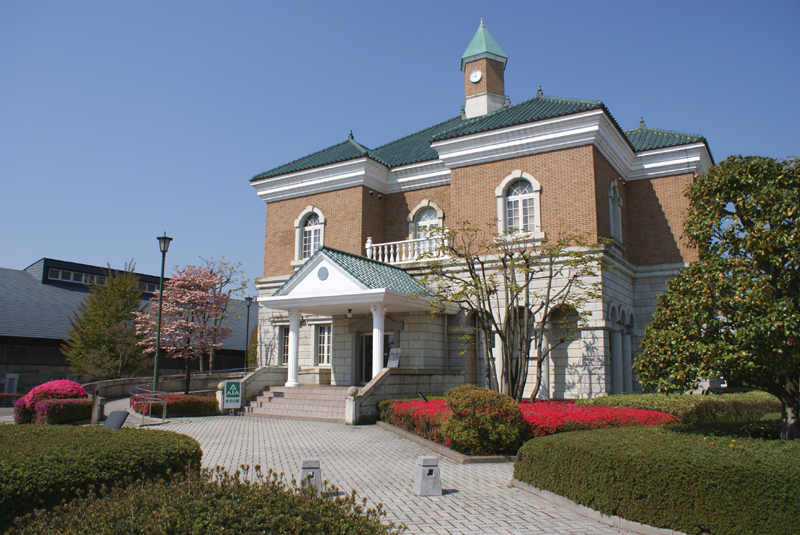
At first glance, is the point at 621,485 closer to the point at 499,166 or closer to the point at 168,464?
the point at 168,464

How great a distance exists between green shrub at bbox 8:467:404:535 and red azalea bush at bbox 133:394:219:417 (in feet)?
48.8

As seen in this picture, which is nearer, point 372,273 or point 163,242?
point 372,273

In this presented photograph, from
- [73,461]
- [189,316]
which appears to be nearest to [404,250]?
[189,316]

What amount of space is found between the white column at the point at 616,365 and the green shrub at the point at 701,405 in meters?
3.54

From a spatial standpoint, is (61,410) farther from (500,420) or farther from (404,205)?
(404,205)

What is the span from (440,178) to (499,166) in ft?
12.2

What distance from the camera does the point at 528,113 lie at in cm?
2142

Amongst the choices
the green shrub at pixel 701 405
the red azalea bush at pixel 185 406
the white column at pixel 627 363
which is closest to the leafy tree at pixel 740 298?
the green shrub at pixel 701 405

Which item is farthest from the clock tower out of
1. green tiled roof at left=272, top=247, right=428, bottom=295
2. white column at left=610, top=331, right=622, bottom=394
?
white column at left=610, top=331, right=622, bottom=394

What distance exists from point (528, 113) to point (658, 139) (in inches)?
244

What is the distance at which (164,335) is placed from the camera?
31.4 meters

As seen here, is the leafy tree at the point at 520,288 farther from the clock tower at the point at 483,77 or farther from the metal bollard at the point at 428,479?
the clock tower at the point at 483,77

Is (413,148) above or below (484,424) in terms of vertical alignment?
above

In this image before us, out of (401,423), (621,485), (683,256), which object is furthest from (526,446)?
(683,256)
